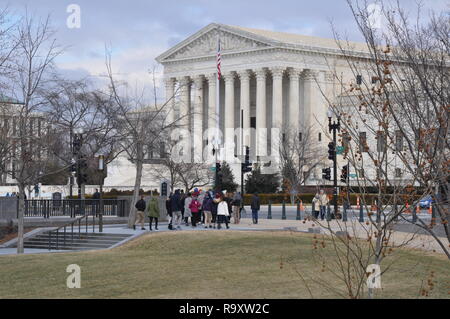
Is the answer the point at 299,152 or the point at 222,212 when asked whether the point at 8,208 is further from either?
the point at 299,152

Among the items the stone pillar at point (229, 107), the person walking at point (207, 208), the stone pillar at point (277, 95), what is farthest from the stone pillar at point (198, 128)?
the person walking at point (207, 208)

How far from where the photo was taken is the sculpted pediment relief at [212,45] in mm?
102131

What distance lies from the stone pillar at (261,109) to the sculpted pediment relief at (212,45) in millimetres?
3581

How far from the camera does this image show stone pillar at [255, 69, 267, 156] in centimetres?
9838

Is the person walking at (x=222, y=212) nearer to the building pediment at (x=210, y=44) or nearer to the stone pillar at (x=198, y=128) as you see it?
the stone pillar at (x=198, y=128)

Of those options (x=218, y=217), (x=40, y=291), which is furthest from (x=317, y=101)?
(x=40, y=291)

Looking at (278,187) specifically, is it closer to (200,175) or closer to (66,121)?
(200,175)

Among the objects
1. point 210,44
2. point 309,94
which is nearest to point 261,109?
point 309,94

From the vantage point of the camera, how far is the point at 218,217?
3653cm

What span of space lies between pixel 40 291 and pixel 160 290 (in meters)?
2.70

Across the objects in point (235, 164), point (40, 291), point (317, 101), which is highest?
point (317, 101)
